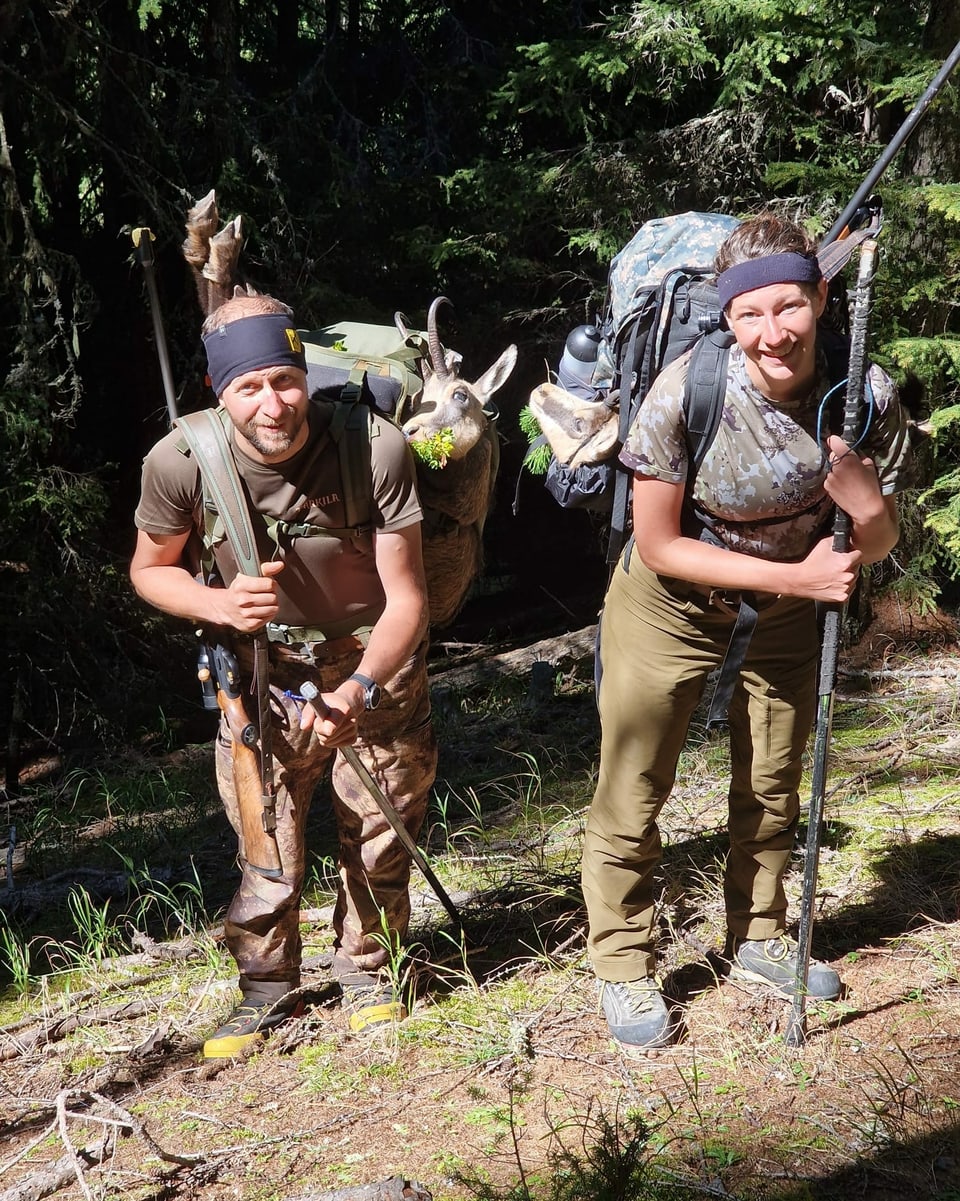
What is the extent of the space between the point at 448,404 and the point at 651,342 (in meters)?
0.69

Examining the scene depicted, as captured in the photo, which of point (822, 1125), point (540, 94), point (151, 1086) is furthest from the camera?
point (540, 94)

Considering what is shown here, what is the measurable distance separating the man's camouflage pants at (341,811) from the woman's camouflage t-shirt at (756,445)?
1.13m

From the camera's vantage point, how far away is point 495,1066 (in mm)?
3568

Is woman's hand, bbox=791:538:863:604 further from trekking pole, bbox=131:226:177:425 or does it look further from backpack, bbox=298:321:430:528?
trekking pole, bbox=131:226:177:425

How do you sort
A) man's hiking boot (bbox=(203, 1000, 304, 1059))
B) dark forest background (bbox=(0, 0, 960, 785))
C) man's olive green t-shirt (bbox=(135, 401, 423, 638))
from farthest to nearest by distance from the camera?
1. dark forest background (bbox=(0, 0, 960, 785))
2. man's hiking boot (bbox=(203, 1000, 304, 1059))
3. man's olive green t-shirt (bbox=(135, 401, 423, 638))

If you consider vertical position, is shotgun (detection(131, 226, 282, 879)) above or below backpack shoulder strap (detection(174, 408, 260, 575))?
below

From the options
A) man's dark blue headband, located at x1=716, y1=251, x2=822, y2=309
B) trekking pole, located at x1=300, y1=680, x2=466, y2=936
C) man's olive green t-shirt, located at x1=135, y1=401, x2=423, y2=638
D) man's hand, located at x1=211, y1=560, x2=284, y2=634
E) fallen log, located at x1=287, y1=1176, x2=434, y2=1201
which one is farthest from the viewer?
trekking pole, located at x1=300, y1=680, x2=466, y2=936

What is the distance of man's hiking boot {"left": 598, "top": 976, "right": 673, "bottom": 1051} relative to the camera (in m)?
3.58

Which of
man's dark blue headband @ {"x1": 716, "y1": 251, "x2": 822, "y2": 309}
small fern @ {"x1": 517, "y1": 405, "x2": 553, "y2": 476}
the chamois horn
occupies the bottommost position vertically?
small fern @ {"x1": 517, "y1": 405, "x2": 553, "y2": 476}

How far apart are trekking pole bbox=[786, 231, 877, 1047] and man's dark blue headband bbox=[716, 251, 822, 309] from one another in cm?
14

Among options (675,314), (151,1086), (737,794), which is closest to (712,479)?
(675,314)

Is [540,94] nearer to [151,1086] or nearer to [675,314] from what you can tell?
[675,314]

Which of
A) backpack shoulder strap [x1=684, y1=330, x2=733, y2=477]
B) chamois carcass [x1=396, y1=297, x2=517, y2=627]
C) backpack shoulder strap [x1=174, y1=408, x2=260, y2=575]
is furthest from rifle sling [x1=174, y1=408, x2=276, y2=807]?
backpack shoulder strap [x1=684, y1=330, x2=733, y2=477]

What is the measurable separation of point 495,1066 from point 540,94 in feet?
23.3
